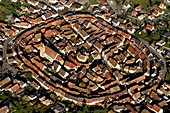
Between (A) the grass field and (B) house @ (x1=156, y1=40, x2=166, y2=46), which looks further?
(A) the grass field

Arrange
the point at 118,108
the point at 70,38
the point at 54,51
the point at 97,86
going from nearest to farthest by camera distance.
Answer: the point at 118,108 → the point at 97,86 → the point at 54,51 → the point at 70,38

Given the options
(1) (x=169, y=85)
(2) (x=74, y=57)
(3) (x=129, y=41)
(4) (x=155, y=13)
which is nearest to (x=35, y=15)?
(2) (x=74, y=57)

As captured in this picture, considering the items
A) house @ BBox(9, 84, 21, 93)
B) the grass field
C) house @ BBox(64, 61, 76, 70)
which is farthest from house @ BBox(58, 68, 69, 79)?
the grass field

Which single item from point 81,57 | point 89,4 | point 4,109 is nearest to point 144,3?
point 89,4

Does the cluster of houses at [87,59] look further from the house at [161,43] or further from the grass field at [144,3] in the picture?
the house at [161,43]

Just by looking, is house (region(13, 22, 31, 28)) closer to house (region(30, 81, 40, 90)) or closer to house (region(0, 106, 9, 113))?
house (region(30, 81, 40, 90))

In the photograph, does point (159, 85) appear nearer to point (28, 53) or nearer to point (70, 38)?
point (70, 38)

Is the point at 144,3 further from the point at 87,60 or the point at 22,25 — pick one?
the point at 22,25

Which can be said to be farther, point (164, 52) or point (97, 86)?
point (164, 52)
